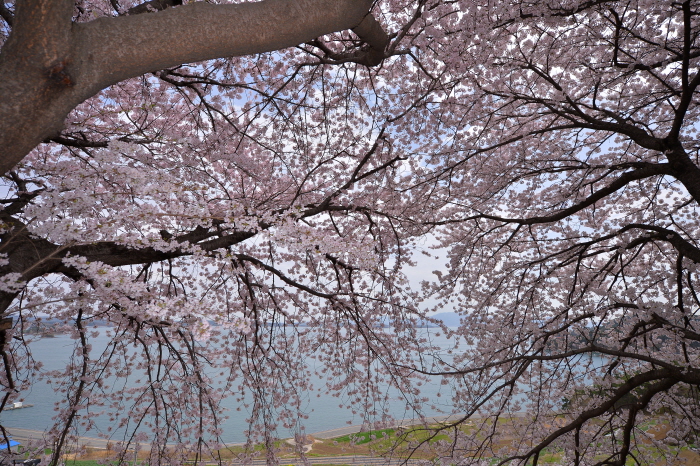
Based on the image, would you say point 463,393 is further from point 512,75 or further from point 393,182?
point 512,75

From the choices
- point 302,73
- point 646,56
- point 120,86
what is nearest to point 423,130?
point 302,73

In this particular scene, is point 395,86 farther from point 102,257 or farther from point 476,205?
point 102,257

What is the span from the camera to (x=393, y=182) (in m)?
5.67

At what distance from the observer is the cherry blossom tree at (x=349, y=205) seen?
2109mm

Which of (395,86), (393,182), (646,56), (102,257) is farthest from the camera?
(395,86)

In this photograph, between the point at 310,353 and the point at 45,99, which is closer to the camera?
the point at 45,99

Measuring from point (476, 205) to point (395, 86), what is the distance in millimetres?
2341

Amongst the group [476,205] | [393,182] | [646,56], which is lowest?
[476,205]

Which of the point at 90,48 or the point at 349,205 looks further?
the point at 349,205

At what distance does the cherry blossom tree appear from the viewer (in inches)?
83.0

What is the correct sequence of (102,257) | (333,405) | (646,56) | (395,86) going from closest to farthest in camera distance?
1. (102,257)
2. (646,56)
3. (395,86)
4. (333,405)

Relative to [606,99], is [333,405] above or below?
below

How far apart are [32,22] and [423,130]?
5042 mm

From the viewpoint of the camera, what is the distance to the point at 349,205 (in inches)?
198
